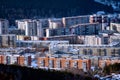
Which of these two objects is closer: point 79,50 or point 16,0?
point 79,50

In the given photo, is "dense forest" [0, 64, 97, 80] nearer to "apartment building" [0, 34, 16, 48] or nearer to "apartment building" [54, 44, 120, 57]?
"apartment building" [54, 44, 120, 57]

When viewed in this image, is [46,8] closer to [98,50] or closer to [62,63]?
[98,50]

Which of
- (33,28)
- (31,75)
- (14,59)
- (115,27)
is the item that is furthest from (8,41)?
(31,75)

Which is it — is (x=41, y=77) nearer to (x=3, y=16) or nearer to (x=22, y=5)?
(x=3, y=16)

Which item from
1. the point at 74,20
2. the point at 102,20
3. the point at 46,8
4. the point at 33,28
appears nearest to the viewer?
the point at 33,28

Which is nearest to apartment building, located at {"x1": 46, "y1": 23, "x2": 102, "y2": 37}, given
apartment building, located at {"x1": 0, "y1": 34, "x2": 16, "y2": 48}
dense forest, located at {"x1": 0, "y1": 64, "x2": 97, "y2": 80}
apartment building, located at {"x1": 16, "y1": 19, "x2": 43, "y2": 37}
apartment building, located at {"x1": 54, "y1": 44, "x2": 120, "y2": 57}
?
apartment building, located at {"x1": 16, "y1": 19, "x2": 43, "y2": 37}

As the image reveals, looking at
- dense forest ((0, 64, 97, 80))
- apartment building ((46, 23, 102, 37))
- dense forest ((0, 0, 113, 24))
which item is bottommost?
apartment building ((46, 23, 102, 37))

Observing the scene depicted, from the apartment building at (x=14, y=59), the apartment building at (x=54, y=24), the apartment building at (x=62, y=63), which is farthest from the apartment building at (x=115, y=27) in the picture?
the apartment building at (x=62, y=63)

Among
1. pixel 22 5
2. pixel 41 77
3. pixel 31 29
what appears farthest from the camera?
pixel 22 5

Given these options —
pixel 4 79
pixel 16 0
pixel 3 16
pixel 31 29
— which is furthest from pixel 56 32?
pixel 4 79
